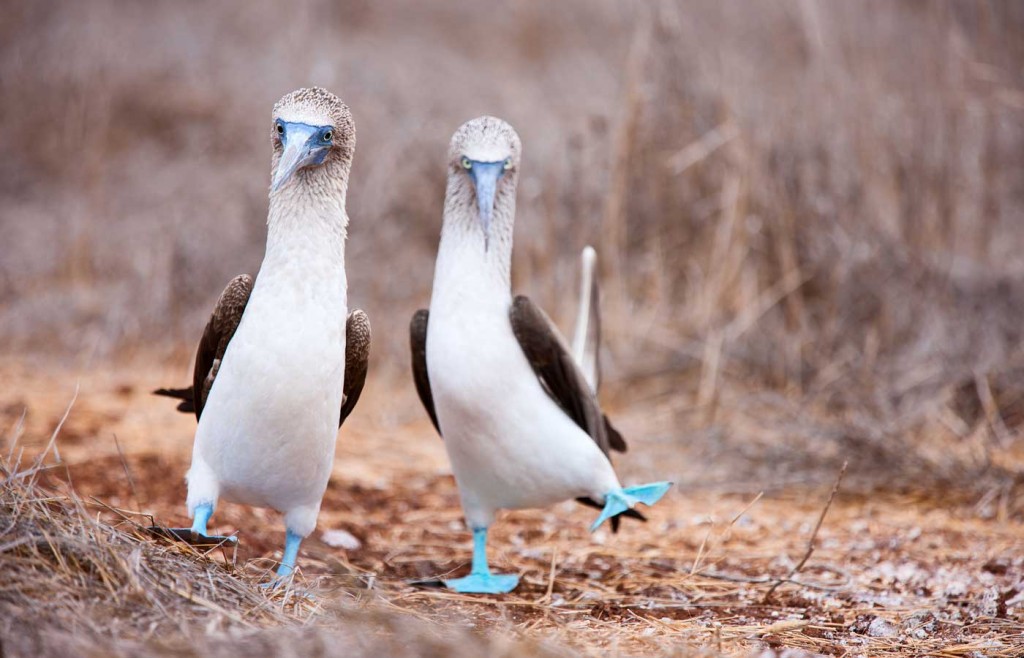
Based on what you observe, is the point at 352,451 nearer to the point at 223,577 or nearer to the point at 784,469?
the point at 784,469

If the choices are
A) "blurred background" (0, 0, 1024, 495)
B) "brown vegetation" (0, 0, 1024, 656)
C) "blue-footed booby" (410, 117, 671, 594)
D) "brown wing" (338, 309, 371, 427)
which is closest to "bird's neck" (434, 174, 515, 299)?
"blue-footed booby" (410, 117, 671, 594)

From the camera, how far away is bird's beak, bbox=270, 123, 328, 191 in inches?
123

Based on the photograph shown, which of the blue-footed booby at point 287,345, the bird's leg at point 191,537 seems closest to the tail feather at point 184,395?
the blue-footed booby at point 287,345

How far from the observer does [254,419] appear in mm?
3127

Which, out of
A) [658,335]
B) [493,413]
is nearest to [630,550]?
[493,413]

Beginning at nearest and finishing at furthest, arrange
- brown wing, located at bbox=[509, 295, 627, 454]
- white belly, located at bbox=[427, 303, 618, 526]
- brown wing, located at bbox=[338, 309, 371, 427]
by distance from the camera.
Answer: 1. brown wing, located at bbox=[338, 309, 371, 427]
2. white belly, located at bbox=[427, 303, 618, 526]
3. brown wing, located at bbox=[509, 295, 627, 454]

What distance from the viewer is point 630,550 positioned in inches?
180

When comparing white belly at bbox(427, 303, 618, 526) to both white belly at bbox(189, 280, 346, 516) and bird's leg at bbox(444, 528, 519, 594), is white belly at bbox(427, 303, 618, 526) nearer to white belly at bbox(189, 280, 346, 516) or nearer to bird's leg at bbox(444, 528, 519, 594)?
bird's leg at bbox(444, 528, 519, 594)

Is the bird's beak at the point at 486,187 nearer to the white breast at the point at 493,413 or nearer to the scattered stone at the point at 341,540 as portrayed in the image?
the white breast at the point at 493,413

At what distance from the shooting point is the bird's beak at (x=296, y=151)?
3.12 m

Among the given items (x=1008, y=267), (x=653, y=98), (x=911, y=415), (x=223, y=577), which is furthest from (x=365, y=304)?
(x=223, y=577)

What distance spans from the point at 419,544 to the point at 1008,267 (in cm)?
477

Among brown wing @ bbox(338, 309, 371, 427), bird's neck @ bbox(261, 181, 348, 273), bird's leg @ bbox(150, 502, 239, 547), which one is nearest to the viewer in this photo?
bird's leg @ bbox(150, 502, 239, 547)

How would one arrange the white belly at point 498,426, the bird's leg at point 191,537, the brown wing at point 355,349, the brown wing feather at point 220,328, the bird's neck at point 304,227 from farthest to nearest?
1. the white belly at point 498,426
2. the brown wing at point 355,349
3. the brown wing feather at point 220,328
4. the bird's neck at point 304,227
5. the bird's leg at point 191,537
